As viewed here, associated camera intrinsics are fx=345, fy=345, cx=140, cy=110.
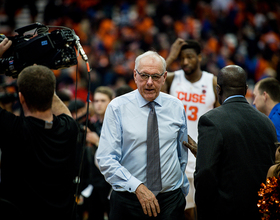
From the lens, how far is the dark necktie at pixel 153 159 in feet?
9.36

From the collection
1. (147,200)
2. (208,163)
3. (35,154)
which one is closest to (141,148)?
(147,200)

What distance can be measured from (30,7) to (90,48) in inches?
167

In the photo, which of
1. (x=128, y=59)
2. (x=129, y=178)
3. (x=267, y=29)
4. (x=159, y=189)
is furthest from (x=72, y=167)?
(x=267, y=29)

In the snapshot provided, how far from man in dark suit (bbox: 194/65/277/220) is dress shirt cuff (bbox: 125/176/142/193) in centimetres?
45

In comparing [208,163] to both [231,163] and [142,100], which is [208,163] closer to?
[231,163]

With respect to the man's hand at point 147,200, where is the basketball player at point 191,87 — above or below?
above

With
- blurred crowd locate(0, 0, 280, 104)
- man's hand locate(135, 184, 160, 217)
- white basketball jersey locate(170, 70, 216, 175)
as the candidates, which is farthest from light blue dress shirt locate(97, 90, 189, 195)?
blurred crowd locate(0, 0, 280, 104)

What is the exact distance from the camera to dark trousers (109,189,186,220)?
111 inches

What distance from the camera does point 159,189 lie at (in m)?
2.84

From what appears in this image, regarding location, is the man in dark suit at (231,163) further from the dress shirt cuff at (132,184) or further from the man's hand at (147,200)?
the dress shirt cuff at (132,184)

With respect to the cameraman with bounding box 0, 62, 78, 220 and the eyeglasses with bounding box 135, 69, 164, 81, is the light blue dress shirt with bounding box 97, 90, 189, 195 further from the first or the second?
the cameraman with bounding box 0, 62, 78, 220

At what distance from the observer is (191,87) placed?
4621 mm

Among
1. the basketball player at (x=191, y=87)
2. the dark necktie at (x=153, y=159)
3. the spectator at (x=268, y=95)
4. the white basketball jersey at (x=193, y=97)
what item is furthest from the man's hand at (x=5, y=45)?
the spectator at (x=268, y=95)

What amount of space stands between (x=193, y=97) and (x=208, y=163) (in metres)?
2.11
